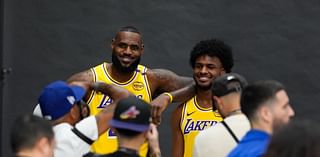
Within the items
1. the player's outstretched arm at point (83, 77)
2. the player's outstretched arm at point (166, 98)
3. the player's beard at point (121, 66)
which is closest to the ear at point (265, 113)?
the player's outstretched arm at point (166, 98)

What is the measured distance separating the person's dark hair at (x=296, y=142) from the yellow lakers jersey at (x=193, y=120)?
141 inches

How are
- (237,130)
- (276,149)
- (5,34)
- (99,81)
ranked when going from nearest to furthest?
(276,149) < (237,130) < (99,81) < (5,34)


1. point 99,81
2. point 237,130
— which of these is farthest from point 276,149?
point 99,81

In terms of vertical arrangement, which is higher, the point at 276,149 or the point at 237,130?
the point at 276,149

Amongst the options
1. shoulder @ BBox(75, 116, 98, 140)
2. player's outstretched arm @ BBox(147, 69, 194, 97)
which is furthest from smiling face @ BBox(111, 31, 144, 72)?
shoulder @ BBox(75, 116, 98, 140)

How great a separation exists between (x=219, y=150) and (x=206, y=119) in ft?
5.92

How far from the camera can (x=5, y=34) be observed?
8406 mm

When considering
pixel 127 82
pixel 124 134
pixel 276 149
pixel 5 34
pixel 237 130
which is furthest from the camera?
pixel 5 34

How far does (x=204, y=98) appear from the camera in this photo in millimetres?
6977

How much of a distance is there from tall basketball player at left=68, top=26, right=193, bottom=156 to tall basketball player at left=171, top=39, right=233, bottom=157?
0.15m

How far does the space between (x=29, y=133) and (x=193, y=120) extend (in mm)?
2962

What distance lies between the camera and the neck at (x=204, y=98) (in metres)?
6.95

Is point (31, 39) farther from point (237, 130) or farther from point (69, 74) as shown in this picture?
point (237, 130)

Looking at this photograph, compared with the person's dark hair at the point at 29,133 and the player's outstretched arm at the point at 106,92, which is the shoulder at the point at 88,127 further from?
the person's dark hair at the point at 29,133
